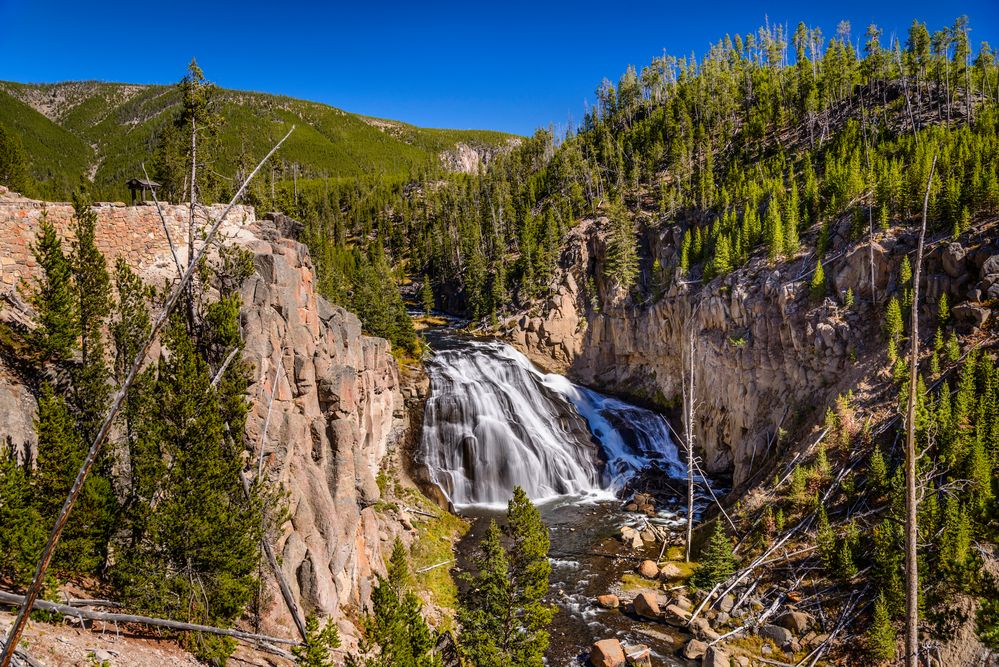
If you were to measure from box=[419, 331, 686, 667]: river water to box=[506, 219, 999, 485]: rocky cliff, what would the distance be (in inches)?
152

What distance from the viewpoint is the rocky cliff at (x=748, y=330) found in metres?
33.4

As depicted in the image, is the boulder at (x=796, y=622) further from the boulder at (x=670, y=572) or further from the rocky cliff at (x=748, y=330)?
the rocky cliff at (x=748, y=330)

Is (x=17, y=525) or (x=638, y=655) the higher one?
(x=17, y=525)

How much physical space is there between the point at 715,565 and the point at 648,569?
3760 millimetres

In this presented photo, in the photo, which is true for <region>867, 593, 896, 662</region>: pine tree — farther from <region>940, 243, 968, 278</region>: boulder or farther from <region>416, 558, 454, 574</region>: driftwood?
<region>940, 243, 968, 278</region>: boulder

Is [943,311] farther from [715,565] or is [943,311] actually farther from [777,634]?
[777,634]

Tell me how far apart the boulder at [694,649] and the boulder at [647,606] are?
229 centimetres

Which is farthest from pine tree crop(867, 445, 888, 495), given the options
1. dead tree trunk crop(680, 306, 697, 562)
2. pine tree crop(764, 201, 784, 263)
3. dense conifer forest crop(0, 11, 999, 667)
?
pine tree crop(764, 201, 784, 263)

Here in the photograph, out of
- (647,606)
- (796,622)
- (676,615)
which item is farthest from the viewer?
(647,606)

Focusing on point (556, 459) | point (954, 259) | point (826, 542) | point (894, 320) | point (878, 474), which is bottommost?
point (826, 542)

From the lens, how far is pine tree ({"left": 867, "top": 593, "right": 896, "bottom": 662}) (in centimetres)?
2053

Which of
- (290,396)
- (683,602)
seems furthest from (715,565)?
(290,396)

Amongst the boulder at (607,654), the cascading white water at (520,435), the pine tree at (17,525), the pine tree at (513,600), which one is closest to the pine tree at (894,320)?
the cascading white water at (520,435)

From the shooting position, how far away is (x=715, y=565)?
26.2 metres
